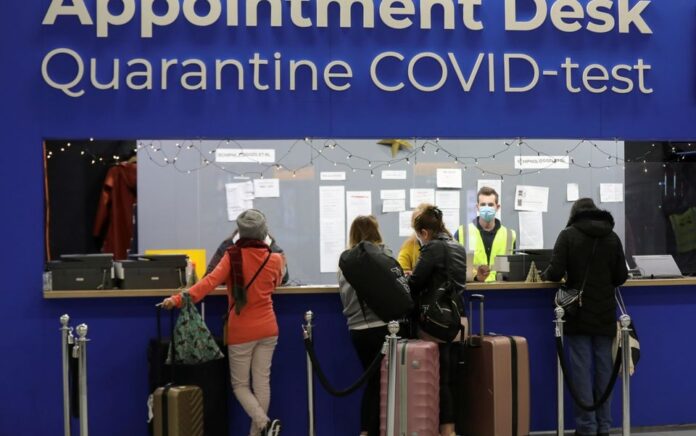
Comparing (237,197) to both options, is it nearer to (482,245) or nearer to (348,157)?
(348,157)

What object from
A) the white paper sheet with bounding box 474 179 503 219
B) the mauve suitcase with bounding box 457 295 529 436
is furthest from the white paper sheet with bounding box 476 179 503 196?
the mauve suitcase with bounding box 457 295 529 436

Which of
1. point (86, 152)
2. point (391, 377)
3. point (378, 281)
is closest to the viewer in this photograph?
point (391, 377)

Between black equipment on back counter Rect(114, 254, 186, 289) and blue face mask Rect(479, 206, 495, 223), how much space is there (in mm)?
2688

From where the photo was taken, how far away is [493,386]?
5.53m

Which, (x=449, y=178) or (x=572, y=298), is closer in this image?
(x=572, y=298)

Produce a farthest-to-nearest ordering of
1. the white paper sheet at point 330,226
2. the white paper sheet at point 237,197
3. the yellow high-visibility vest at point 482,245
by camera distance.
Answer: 1. the white paper sheet at point 330,226
2. the white paper sheet at point 237,197
3. the yellow high-visibility vest at point 482,245

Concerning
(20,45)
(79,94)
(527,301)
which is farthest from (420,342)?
(20,45)

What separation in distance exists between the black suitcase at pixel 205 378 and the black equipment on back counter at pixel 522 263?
1955mm

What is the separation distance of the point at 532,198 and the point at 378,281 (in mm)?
2904

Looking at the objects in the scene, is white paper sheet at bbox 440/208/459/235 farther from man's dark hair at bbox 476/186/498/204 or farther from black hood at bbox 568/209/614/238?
black hood at bbox 568/209/614/238

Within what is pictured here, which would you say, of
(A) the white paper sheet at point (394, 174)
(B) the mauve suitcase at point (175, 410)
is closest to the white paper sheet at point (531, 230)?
(A) the white paper sheet at point (394, 174)

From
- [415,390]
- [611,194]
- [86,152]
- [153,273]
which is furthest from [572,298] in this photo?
[86,152]

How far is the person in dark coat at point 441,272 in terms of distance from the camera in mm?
5398

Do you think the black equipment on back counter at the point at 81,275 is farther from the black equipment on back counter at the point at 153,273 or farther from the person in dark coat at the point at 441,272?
the person in dark coat at the point at 441,272
